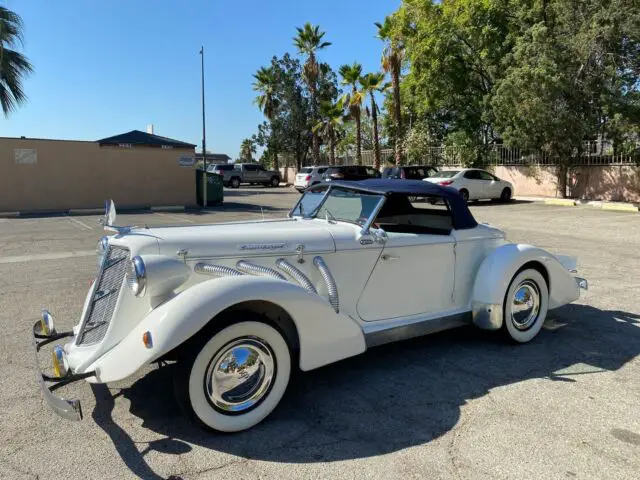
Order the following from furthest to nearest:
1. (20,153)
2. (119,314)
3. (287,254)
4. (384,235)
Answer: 1. (20,153)
2. (384,235)
3. (287,254)
4. (119,314)

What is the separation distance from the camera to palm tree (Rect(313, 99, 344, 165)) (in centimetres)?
3588

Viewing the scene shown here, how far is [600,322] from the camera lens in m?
5.41

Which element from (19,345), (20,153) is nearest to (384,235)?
(19,345)

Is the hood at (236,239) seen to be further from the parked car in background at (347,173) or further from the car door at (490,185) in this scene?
the parked car in background at (347,173)

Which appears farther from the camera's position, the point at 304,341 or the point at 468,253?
the point at 468,253

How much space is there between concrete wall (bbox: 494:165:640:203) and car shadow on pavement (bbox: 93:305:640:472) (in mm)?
18342

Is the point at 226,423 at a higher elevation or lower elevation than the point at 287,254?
lower

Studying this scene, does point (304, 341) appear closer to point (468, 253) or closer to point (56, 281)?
point (468, 253)

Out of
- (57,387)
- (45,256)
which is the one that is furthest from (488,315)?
(45,256)

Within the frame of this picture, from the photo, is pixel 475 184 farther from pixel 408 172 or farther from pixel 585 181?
pixel 585 181

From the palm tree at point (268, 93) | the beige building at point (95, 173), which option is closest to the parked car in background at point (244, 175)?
the palm tree at point (268, 93)

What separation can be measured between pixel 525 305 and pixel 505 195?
18997 mm

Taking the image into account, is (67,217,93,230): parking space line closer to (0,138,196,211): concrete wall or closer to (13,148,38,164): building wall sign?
(0,138,196,211): concrete wall

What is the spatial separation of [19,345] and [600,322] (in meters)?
5.79
